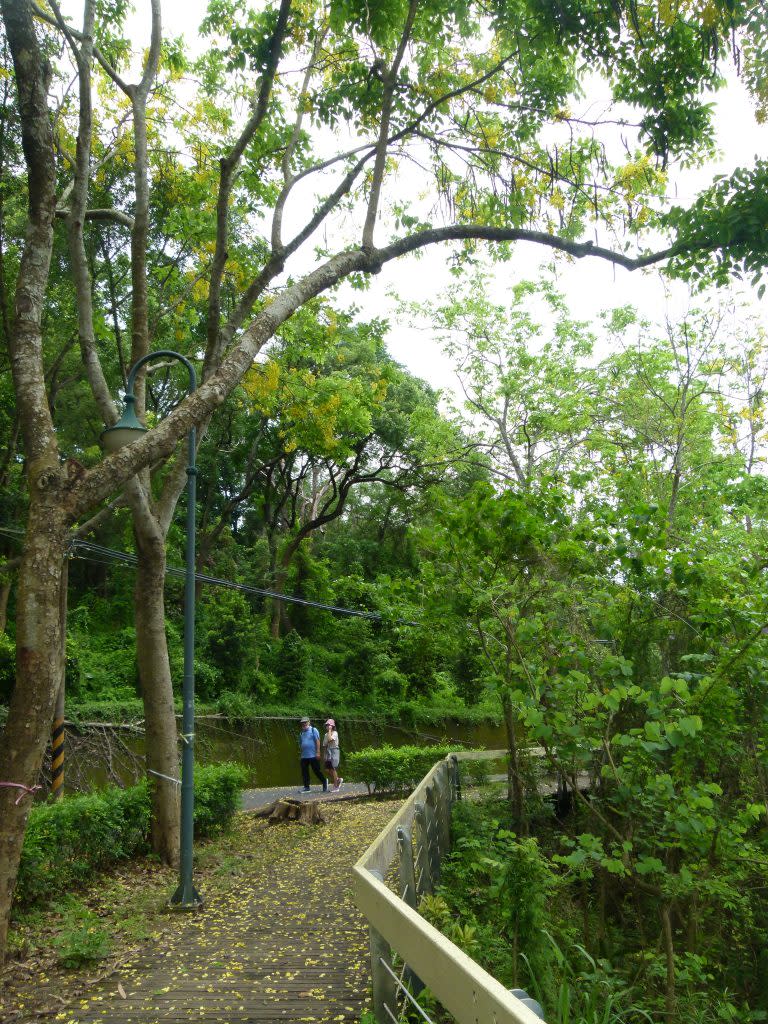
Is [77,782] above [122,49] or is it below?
below

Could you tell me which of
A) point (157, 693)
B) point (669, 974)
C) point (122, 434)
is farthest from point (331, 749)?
point (669, 974)

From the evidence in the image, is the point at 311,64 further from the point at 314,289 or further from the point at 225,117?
the point at 314,289

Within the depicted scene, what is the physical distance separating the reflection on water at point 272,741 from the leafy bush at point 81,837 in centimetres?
733

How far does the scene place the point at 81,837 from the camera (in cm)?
831

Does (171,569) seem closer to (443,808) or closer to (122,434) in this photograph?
(443,808)

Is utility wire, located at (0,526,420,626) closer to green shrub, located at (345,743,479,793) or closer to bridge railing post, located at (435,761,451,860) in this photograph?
bridge railing post, located at (435,761,451,860)

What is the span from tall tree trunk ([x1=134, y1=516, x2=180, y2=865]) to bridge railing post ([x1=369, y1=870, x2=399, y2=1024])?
6141 mm

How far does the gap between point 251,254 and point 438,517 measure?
6083 millimetres

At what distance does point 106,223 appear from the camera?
15188 millimetres

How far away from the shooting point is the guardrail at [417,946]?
2.24 metres

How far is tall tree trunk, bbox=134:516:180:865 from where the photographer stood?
380 inches

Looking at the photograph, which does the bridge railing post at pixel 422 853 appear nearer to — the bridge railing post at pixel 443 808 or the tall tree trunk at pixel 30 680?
the bridge railing post at pixel 443 808

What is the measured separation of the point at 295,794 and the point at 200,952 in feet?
43.5

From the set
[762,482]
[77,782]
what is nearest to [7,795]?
[77,782]
